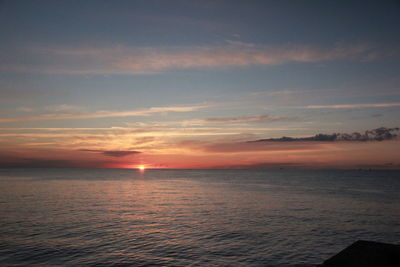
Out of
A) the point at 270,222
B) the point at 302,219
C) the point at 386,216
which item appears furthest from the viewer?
the point at 386,216

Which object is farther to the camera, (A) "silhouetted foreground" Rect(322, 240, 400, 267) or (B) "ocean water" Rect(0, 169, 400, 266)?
(B) "ocean water" Rect(0, 169, 400, 266)

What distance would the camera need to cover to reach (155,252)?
21.6m

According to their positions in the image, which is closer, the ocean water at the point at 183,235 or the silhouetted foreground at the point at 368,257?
the silhouetted foreground at the point at 368,257

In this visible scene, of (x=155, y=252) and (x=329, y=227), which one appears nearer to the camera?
(x=155, y=252)

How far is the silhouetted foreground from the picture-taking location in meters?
14.7

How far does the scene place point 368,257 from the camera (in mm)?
15039

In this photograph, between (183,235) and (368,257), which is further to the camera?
(183,235)

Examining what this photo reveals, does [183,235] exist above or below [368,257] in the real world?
below

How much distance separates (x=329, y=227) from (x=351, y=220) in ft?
22.0

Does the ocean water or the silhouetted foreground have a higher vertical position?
the silhouetted foreground

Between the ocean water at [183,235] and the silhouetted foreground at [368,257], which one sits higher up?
the silhouetted foreground at [368,257]

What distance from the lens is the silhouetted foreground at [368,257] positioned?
14.7m

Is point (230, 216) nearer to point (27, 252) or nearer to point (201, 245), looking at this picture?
point (201, 245)

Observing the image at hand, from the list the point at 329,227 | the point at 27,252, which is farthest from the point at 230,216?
the point at 27,252
